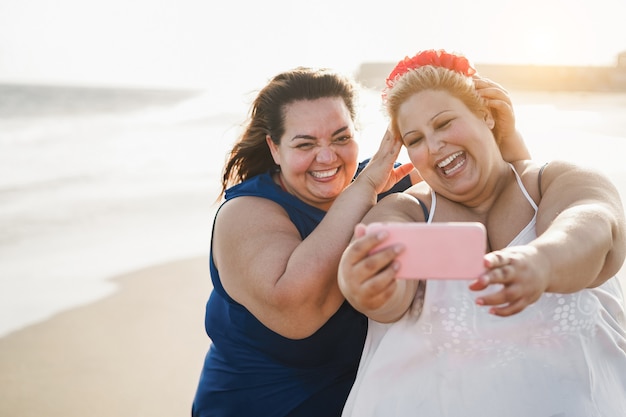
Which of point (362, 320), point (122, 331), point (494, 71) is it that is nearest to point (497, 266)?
point (362, 320)

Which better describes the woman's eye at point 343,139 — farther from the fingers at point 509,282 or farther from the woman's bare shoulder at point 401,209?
the fingers at point 509,282

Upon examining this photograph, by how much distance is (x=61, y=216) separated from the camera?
8.40 m

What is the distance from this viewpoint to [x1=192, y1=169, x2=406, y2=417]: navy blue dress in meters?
2.77

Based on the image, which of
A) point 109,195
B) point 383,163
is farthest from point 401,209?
point 109,195

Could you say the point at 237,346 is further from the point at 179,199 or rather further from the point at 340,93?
the point at 179,199

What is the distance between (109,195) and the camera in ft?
32.7

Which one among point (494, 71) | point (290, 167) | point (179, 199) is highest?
point (290, 167)

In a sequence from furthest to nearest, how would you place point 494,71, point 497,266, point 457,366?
point 494,71, point 457,366, point 497,266

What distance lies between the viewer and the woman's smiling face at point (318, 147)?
281cm

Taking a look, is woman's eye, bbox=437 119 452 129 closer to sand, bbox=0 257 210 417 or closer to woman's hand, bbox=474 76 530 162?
woman's hand, bbox=474 76 530 162

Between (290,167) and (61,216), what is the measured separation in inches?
249

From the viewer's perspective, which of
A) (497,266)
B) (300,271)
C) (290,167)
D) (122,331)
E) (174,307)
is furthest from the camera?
(174,307)

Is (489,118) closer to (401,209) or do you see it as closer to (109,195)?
(401,209)

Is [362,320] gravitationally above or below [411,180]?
below
